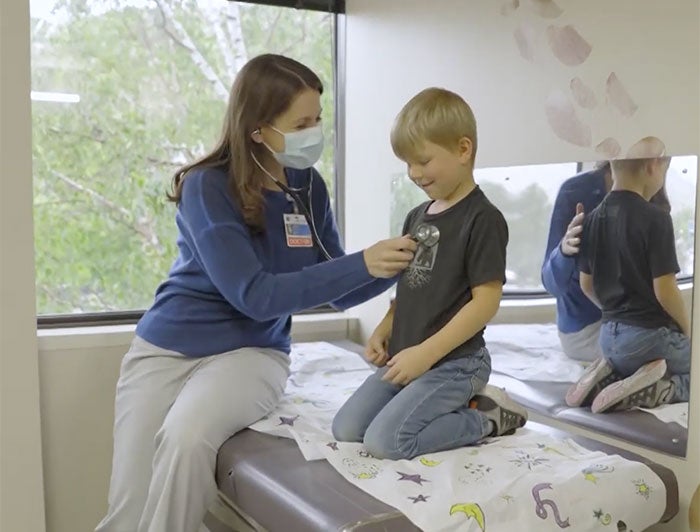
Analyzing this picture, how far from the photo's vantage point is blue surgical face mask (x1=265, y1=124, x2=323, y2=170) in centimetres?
194

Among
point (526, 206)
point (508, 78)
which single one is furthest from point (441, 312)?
point (508, 78)

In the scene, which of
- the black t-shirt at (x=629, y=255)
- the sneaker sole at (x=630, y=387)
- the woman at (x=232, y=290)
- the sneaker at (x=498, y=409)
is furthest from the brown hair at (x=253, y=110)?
the sneaker sole at (x=630, y=387)

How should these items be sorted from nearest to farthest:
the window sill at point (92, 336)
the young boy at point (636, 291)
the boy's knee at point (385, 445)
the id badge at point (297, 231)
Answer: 1. the boy's knee at point (385, 445)
2. the young boy at point (636, 291)
3. the id badge at point (297, 231)
4. the window sill at point (92, 336)

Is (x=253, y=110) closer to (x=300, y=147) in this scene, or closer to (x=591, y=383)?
(x=300, y=147)

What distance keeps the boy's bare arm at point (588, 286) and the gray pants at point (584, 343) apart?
49 mm

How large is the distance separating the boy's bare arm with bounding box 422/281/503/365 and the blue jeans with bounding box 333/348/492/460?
65 millimetres

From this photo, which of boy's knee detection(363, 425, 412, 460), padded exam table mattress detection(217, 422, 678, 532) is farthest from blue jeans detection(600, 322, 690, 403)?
boy's knee detection(363, 425, 412, 460)

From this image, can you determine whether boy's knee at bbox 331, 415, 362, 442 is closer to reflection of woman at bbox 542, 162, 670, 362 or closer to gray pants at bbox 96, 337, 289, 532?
gray pants at bbox 96, 337, 289, 532

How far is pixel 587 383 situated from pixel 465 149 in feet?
2.13

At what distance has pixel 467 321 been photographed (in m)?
1.60

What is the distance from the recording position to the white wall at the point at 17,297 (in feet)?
7.04

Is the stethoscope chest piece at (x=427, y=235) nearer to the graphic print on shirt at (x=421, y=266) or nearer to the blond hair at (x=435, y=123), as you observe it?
the graphic print on shirt at (x=421, y=266)

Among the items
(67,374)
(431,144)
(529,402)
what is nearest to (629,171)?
(431,144)

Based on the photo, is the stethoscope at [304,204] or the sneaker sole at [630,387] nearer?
the sneaker sole at [630,387]
